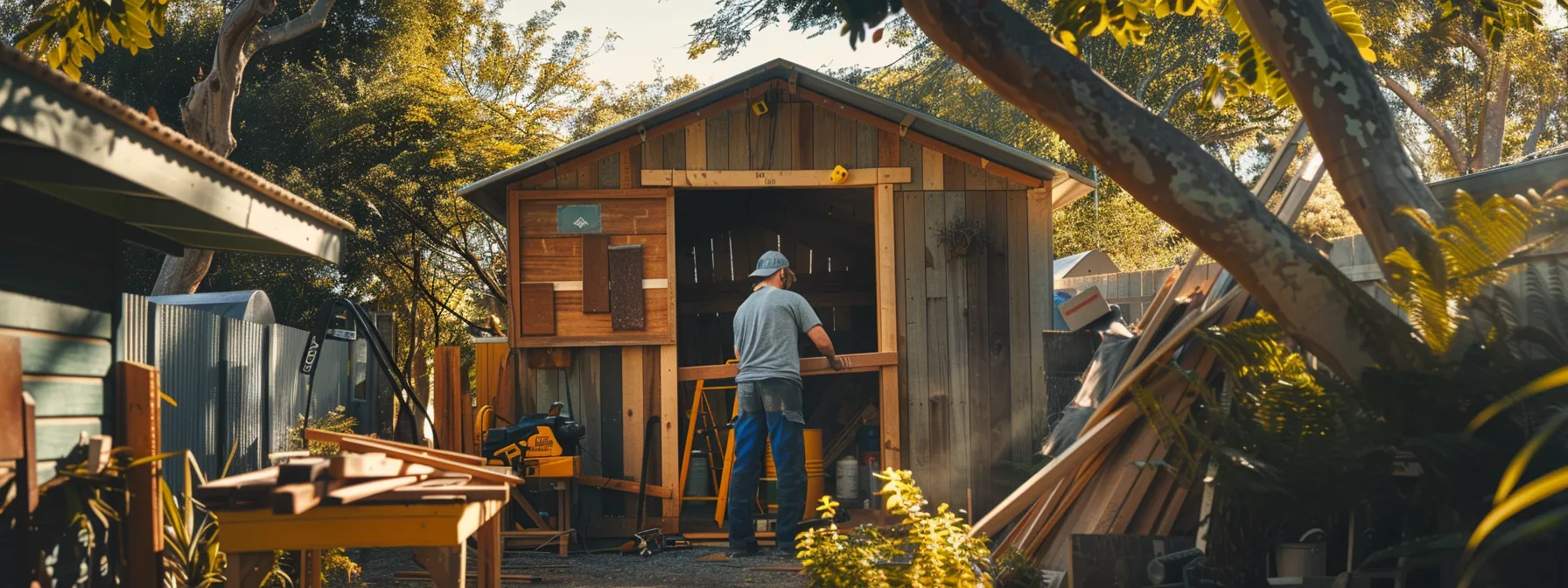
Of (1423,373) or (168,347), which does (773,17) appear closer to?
(168,347)

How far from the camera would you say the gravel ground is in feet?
24.8

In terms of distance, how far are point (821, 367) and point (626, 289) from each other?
1594 mm

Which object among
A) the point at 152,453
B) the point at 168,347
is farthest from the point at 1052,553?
the point at 168,347

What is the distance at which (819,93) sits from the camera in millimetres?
9938

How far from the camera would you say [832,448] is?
12.6 m

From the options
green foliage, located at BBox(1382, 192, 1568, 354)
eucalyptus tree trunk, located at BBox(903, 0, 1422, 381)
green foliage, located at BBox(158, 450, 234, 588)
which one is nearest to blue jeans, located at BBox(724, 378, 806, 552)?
green foliage, located at BBox(158, 450, 234, 588)

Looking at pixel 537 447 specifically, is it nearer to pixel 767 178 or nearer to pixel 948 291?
pixel 767 178

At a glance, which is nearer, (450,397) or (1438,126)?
(450,397)

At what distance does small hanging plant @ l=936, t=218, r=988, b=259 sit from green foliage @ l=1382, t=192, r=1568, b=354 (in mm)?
5956

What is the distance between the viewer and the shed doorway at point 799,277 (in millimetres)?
12953

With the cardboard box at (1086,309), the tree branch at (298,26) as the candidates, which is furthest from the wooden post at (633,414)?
the tree branch at (298,26)

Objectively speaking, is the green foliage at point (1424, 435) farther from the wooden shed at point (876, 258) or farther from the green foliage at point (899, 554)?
the wooden shed at point (876, 258)

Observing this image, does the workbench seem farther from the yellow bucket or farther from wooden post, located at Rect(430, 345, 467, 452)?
the yellow bucket

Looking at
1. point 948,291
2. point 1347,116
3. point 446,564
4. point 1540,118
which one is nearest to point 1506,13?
point 1347,116
